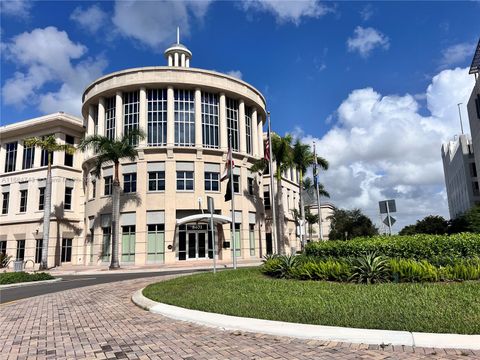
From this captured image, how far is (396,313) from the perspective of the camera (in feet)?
23.6

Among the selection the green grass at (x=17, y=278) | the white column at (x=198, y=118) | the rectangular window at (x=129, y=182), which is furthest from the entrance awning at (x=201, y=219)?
the green grass at (x=17, y=278)

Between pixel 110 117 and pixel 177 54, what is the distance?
10.9 meters

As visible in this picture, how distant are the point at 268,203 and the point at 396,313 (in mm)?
37991

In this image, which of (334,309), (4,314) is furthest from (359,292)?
(4,314)

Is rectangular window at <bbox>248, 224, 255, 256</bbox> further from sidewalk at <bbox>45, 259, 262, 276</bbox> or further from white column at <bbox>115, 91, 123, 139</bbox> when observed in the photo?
white column at <bbox>115, 91, 123, 139</bbox>

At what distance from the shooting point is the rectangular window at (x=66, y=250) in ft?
127

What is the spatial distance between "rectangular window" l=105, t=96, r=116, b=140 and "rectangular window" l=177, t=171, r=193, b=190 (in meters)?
8.12

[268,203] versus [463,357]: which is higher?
[268,203]

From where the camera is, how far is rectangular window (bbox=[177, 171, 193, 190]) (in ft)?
116

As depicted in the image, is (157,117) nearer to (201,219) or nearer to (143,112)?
(143,112)

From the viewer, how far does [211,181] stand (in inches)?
1441

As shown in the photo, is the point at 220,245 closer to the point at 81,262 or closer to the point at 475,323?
the point at 81,262

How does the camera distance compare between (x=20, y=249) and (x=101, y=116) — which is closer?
(x=101, y=116)

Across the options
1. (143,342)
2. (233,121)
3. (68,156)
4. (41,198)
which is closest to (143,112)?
(233,121)
